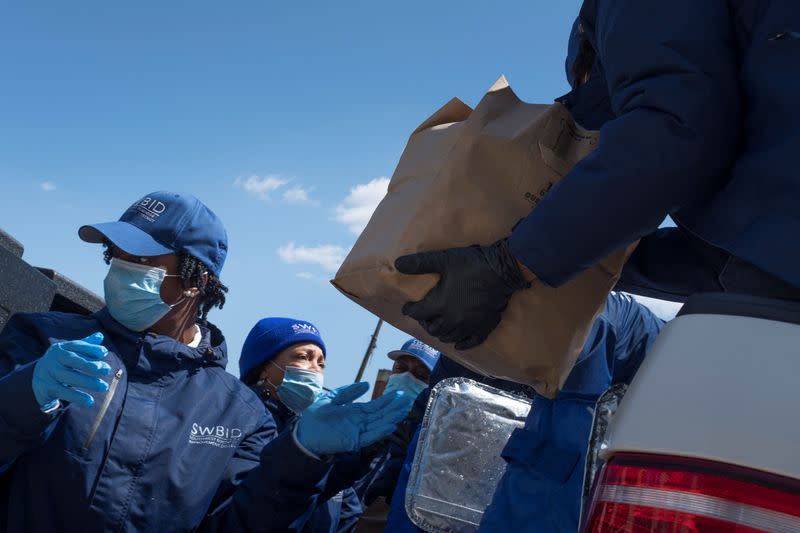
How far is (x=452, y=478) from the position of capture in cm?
316

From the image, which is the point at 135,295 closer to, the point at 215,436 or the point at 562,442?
the point at 215,436

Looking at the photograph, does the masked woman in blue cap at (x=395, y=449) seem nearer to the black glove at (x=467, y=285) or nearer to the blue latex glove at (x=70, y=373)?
the blue latex glove at (x=70, y=373)

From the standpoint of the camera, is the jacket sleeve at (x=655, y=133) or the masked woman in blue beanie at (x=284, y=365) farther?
the masked woman in blue beanie at (x=284, y=365)

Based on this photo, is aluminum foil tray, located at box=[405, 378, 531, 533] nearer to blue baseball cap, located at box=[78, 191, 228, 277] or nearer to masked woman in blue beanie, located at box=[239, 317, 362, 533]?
masked woman in blue beanie, located at box=[239, 317, 362, 533]

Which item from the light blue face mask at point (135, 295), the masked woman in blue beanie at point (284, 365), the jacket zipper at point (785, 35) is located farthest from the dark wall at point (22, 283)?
the jacket zipper at point (785, 35)

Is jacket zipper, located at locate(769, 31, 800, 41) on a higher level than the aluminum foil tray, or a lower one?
higher

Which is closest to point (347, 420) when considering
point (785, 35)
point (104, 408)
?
point (104, 408)

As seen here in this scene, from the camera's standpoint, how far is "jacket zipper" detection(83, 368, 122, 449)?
2.85 meters

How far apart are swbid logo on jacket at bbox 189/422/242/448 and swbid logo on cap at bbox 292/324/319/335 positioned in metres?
1.51

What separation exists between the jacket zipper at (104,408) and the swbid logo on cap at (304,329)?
1.79 meters

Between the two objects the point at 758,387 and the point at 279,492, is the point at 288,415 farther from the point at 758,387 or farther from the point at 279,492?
the point at 758,387

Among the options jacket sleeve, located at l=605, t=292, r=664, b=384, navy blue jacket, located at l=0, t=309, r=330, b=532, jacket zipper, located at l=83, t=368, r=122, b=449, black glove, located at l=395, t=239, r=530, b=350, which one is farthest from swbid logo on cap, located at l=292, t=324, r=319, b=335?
black glove, located at l=395, t=239, r=530, b=350

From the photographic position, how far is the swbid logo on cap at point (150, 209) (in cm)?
357

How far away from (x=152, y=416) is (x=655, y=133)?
2.24 m
